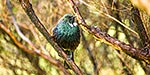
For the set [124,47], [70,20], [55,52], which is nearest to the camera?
[124,47]

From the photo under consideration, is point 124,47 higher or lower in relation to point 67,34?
lower

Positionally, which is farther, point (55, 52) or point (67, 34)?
point (55, 52)

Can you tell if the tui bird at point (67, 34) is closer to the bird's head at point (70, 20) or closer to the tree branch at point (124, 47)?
the bird's head at point (70, 20)

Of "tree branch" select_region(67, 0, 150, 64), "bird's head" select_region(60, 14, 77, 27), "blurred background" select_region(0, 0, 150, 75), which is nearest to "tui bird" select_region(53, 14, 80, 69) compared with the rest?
"bird's head" select_region(60, 14, 77, 27)

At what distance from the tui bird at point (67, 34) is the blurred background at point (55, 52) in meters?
1.34

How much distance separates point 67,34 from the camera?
1948mm

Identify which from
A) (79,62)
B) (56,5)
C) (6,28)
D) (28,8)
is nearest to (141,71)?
(79,62)

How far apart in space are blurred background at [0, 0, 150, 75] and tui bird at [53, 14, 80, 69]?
1.34 m

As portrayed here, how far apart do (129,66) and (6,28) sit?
5.73ft

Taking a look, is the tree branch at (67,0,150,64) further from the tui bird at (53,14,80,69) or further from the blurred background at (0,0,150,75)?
the blurred background at (0,0,150,75)

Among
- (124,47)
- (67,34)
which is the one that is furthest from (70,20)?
(124,47)

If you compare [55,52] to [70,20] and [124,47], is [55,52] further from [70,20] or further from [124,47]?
[124,47]

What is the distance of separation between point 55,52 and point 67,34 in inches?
97.4

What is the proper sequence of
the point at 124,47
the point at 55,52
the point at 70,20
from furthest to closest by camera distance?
the point at 55,52 → the point at 70,20 → the point at 124,47
